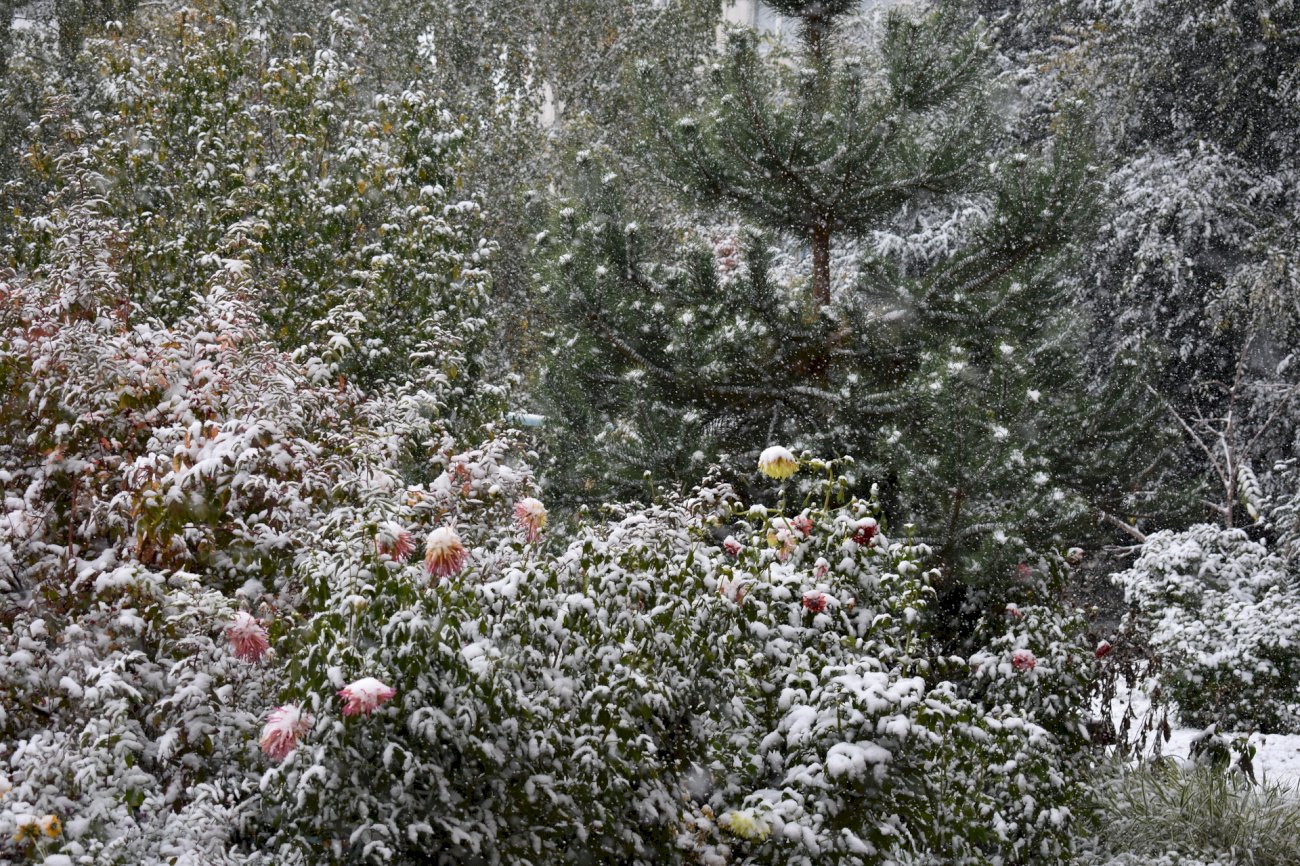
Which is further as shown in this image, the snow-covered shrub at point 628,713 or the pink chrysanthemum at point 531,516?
the pink chrysanthemum at point 531,516

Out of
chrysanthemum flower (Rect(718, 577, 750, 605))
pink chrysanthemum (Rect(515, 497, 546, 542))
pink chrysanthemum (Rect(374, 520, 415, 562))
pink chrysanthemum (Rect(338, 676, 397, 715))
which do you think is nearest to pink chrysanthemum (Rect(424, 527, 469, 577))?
pink chrysanthemum (Rect(374, 520, 415, 562))

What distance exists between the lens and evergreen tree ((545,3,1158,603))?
7211 millimetres

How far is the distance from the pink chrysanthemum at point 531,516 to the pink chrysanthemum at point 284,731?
1.09 meters

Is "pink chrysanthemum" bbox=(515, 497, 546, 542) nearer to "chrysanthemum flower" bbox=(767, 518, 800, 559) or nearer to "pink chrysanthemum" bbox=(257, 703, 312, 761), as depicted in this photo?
"chrysanthemum flower" bbox=(767, 518, 800, 559)

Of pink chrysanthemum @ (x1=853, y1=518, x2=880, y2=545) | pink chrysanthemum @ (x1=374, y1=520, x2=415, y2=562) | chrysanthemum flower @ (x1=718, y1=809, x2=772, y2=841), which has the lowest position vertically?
chrysanthemum flower @ (x1=718, y1=809, x2=772, y2=841)

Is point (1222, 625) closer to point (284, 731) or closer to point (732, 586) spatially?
point (732, 586)

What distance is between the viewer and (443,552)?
118 inches

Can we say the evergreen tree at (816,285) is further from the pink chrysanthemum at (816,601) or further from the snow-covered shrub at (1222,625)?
the pink chrysanthemum at (816,601)

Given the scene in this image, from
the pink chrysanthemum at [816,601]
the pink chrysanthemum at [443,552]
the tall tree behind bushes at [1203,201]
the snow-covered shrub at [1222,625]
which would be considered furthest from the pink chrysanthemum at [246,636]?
the tall tree behind bushes at [1203,201]

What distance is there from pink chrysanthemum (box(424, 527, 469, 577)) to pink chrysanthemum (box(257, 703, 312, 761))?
1.62 ft

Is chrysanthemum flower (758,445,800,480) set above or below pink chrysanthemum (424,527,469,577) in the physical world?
below

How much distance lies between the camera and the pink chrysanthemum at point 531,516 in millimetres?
3674

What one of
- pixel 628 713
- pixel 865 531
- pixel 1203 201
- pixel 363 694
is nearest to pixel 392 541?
pixel 363 694

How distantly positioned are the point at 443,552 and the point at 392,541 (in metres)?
0.18
